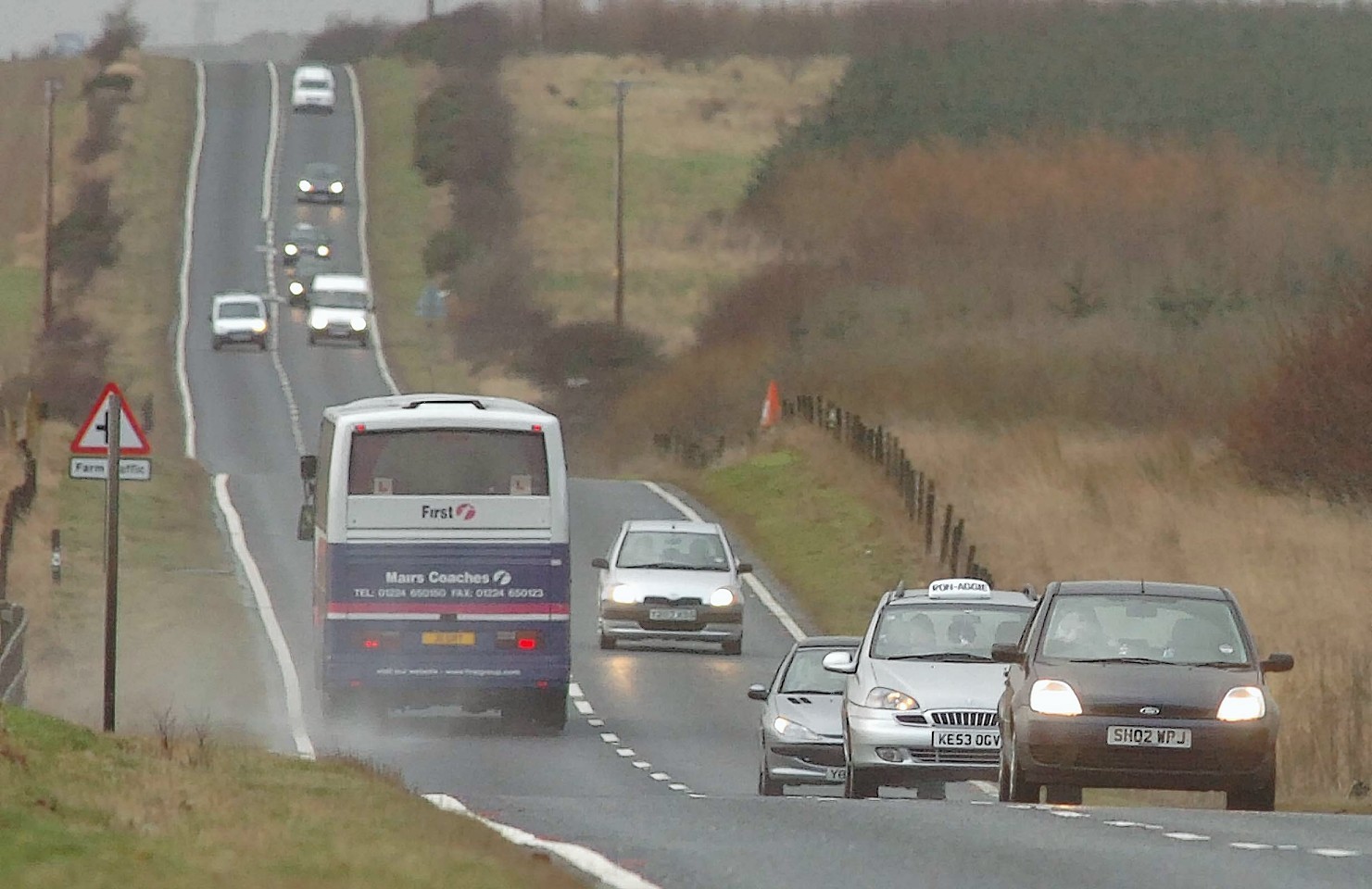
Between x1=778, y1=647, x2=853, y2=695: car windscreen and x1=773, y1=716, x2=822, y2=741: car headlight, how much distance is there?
1.54 ft

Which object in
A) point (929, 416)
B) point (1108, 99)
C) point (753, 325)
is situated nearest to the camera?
point (929, 416)

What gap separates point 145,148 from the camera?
109m

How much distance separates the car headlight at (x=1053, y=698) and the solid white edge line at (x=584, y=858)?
3943 mm

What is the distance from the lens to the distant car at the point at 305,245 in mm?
89500

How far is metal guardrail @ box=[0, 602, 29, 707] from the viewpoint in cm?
2486

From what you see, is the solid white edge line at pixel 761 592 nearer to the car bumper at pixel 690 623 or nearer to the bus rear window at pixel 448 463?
the car bumper at pixel 690 623

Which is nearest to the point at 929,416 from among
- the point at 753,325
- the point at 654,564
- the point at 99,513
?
the point at 753,325

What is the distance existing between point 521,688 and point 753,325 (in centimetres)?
5012

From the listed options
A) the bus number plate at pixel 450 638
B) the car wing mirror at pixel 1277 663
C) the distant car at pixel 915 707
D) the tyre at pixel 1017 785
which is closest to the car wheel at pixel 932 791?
the distant car at pixel 915 707

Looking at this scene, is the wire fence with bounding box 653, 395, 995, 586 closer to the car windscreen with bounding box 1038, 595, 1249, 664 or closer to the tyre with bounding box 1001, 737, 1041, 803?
the car windscreen with bounding box 1038, 595, 1249, 664

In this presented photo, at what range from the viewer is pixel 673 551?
36.8 m

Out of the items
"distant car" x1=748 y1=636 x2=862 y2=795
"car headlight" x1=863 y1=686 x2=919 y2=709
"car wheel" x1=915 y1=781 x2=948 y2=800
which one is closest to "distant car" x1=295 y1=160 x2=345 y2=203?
"distant car" x1=748 y1=636 x2=862 y2=795

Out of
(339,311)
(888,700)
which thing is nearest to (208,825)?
(888,700)

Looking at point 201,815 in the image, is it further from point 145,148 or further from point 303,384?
point 145,148
